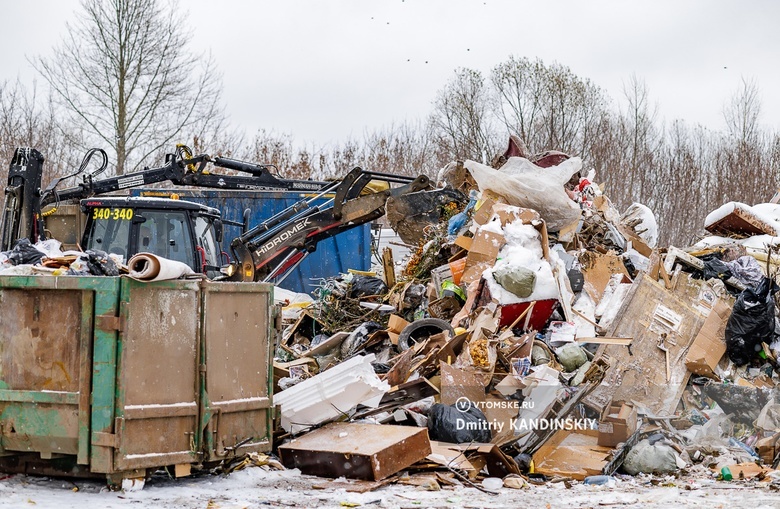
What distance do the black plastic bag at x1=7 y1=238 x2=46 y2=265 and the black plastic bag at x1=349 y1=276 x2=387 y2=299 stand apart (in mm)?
5240

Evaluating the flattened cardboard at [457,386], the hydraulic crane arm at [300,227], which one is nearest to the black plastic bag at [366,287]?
the hydraulic crane arm at [300,227]

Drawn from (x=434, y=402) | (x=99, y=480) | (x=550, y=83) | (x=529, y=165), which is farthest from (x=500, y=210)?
(x=550, y=83)

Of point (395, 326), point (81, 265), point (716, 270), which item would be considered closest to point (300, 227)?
point (395, 326)

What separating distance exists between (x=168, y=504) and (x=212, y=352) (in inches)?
38.3

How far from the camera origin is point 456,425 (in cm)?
669

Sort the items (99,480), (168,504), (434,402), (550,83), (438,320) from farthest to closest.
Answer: (550,83) → (438,320) → (434,402) → (99,480) → (168,504)

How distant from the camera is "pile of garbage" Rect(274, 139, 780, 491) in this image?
6.30 m

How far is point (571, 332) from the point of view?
8703 millimetres

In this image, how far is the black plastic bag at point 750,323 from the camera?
8625 mm

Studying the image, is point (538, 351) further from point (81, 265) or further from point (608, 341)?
point (81, 265)

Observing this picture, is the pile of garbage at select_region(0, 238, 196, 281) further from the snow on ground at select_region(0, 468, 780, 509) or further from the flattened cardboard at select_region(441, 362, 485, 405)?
the flattened cardboard at select_region(441, 362, 485, 405)

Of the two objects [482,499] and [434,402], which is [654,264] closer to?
[434,402]

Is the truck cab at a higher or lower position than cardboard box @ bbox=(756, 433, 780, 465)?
higher

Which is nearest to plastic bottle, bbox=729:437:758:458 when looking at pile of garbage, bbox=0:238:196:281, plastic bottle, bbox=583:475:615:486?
plastic bottle, bbox=583:475:615:486
